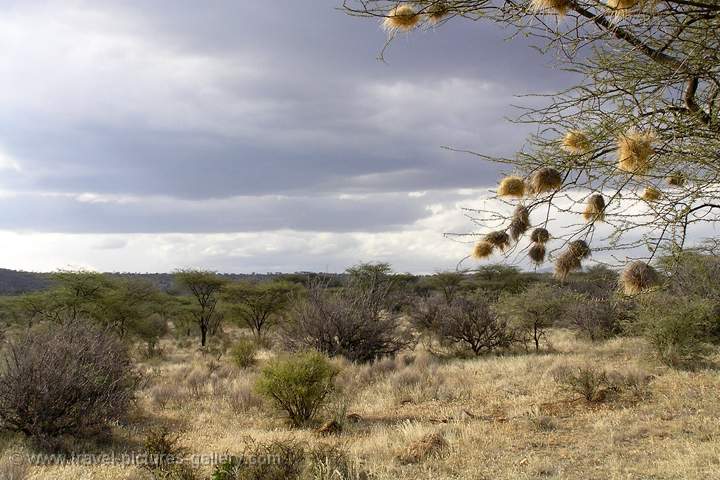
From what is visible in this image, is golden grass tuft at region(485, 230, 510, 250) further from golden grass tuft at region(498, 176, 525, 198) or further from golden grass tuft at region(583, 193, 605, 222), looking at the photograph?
golden grass tuft at region(583, 193, 605, 222)

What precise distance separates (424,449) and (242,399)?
571 centimetres

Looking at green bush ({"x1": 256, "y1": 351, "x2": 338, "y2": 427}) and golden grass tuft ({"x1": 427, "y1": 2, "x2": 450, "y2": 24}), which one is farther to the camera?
green bush ({"x1": 256, "y1": 351, "x2": 338, "y2": 427})

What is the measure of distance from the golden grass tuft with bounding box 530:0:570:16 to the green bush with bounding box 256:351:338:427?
844 centimetres

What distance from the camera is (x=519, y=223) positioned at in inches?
126

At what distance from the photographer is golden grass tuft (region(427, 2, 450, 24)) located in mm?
3203

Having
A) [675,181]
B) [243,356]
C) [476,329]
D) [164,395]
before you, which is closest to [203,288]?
[243,356]

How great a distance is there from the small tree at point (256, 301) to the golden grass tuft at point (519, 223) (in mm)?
29800

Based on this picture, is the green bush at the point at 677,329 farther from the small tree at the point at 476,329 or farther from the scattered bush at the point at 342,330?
the scattered bush at the point at 342,330

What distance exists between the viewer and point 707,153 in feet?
12.6

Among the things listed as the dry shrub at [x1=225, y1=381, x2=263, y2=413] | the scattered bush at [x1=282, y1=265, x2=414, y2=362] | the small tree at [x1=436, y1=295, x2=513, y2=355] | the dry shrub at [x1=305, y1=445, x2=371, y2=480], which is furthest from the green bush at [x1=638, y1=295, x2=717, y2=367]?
the dry shrub at [x1=305, y1=445, x2=371, y2=480]

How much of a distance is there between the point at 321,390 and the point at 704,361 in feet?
33.2

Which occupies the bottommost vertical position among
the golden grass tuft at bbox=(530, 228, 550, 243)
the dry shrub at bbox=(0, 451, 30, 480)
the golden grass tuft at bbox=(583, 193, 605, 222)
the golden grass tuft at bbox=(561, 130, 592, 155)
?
the dry shrub at bbox=(0, 451, 30, 480)

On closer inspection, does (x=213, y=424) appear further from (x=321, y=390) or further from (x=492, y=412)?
(x=492, y=412)

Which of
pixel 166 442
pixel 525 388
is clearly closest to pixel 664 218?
pixel 166 442
